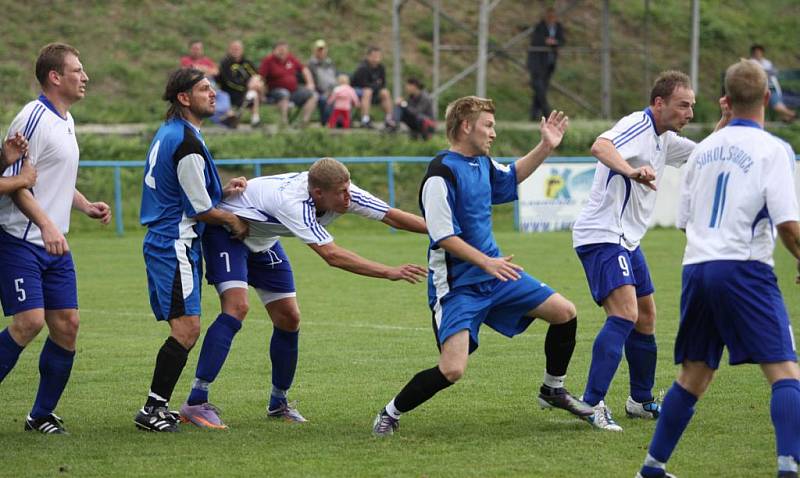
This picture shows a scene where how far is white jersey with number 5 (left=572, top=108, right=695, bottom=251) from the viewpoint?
7309 mm

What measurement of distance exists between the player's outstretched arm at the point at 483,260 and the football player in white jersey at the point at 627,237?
90 centimetres

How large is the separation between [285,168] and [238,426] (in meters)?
15.9

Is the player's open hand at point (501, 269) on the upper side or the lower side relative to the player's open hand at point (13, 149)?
lower

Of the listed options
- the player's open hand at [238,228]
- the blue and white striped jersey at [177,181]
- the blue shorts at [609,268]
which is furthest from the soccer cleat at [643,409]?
the blue and white striped jersey at [177,181]

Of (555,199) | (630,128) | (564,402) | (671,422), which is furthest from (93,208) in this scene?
(555,199)

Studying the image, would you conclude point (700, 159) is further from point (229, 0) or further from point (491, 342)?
point (229, 0)

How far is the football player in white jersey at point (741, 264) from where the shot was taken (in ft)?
17.8

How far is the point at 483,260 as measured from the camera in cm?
660

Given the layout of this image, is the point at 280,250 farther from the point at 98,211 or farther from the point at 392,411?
the point at 392,411

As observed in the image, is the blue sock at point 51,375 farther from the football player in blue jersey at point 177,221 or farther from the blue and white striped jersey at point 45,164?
the blue and white striped jersey at point 45,164

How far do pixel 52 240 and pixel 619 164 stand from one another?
3.28 meters

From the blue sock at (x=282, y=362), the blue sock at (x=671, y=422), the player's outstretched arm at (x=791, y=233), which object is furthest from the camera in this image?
the blue sock at (x=282, y=362)

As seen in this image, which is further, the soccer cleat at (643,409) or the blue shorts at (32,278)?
the soccer cleat at (643,409)

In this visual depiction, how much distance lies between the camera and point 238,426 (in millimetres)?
7359
